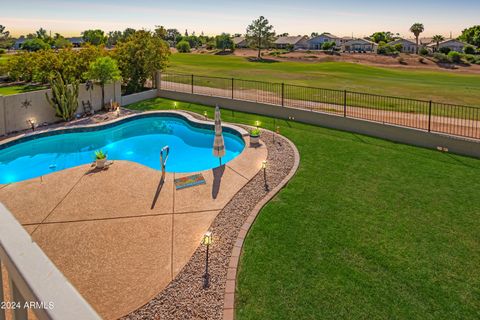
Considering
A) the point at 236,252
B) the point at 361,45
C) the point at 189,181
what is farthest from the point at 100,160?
the point at 361,45

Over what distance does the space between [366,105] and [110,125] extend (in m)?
15.7

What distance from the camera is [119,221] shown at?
30.2ft

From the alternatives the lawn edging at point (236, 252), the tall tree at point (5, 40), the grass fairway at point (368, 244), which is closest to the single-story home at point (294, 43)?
the tall tree at point (5, 40)

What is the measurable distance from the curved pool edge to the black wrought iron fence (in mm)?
3917

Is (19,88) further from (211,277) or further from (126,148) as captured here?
(211,277)

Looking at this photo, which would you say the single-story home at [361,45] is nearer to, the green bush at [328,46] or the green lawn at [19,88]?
the green bush at [328,46]

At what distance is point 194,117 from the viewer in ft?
67.6

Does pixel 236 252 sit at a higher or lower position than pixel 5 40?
lower

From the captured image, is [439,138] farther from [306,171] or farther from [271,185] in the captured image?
[271,185]

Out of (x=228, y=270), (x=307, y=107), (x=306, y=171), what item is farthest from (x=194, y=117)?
(x=228, y=270)

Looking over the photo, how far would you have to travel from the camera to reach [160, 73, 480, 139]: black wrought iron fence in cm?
1634

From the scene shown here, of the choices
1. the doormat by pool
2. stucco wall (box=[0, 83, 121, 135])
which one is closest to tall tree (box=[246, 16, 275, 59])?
stucco wall (box=[0, 83, 121, 135])

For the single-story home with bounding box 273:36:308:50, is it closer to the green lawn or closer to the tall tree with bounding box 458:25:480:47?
the tall tree with bounding box 458:25:480:47

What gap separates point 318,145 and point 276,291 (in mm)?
9820
